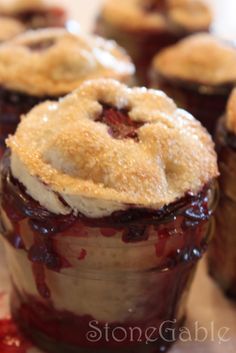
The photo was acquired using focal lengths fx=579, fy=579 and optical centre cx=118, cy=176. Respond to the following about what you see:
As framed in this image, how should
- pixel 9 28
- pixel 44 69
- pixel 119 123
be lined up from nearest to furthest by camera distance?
pixel 119 123 → pixel 44 69 → pixel 9 28

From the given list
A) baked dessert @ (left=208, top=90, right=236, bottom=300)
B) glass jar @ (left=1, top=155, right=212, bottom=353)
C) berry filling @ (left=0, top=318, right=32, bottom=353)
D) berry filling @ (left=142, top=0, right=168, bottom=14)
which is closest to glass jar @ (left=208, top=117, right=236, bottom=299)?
baked dessert @ (left=208, top=90, right=236, bottom=300)

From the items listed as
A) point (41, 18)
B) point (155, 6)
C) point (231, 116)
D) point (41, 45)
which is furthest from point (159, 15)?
point (231, 116)

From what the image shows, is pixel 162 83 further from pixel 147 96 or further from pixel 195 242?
pixel 195 242

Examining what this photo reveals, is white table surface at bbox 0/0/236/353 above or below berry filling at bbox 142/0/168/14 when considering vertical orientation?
below

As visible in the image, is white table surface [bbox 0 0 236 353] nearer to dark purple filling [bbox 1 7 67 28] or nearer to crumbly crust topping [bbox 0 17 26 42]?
crumbly crust topping [bbox 0 17 26 42]

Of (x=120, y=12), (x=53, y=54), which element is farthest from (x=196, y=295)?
(x=120, y=12)

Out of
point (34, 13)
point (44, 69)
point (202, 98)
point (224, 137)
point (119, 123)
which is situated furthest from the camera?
point (34, 13)

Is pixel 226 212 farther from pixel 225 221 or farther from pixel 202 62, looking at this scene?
pixel 202 62
